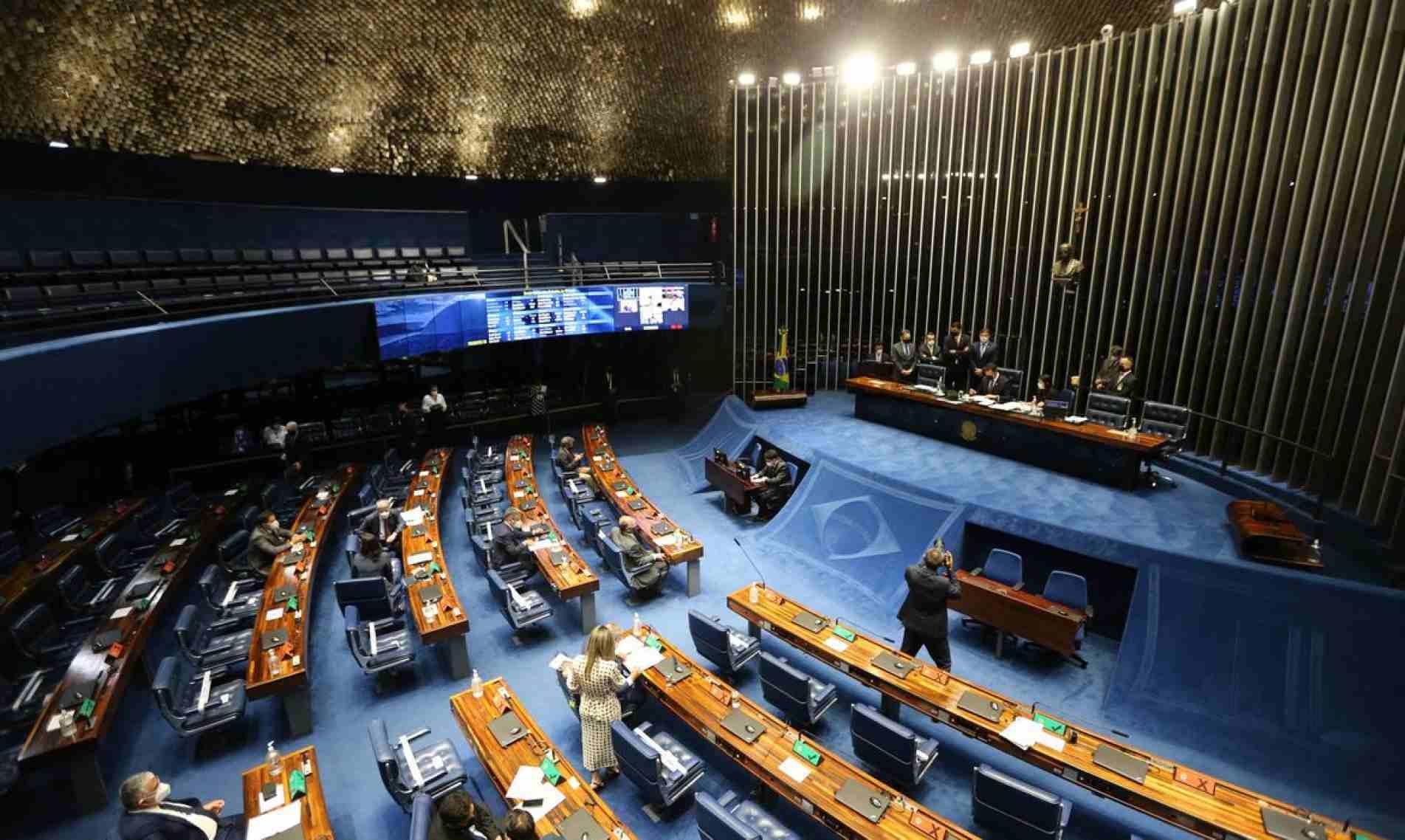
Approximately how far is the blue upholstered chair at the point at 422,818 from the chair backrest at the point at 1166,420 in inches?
368

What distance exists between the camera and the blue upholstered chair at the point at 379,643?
6465mm

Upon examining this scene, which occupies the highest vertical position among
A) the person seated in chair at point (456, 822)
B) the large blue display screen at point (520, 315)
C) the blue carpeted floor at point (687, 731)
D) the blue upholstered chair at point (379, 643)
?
the large blue display screen at point (520, 315)

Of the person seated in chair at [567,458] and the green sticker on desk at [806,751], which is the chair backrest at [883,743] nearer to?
the green sticker on desk at [806,751]

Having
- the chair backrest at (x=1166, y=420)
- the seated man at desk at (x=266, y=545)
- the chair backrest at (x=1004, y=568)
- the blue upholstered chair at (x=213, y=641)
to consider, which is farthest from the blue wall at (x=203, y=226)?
the chair backrest at (x=1166, y=420)

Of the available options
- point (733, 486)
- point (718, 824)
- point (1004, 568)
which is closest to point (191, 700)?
point (718, 824)

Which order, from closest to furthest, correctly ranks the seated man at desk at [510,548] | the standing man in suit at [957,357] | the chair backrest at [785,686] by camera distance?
the chair backrest at [785,686], the seated man at desk at [510,548], the standing man in suit at [957,357]

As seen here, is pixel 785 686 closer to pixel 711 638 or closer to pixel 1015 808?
pixel 711 638

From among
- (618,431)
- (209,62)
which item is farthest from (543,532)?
(209,62)

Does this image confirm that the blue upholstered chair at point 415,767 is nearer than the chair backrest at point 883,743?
Yes

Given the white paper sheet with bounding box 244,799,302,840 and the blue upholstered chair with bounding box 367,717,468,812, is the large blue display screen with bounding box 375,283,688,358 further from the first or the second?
the white paper sheet with bounding box 244,799,302,840

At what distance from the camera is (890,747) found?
16.1 ft

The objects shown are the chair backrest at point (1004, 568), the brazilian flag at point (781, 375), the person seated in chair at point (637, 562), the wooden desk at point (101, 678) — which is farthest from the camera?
the brazilian flag at point (781, 375)

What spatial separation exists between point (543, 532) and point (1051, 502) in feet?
22.0

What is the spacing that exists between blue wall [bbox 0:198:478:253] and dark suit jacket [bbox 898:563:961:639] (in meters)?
14.1
